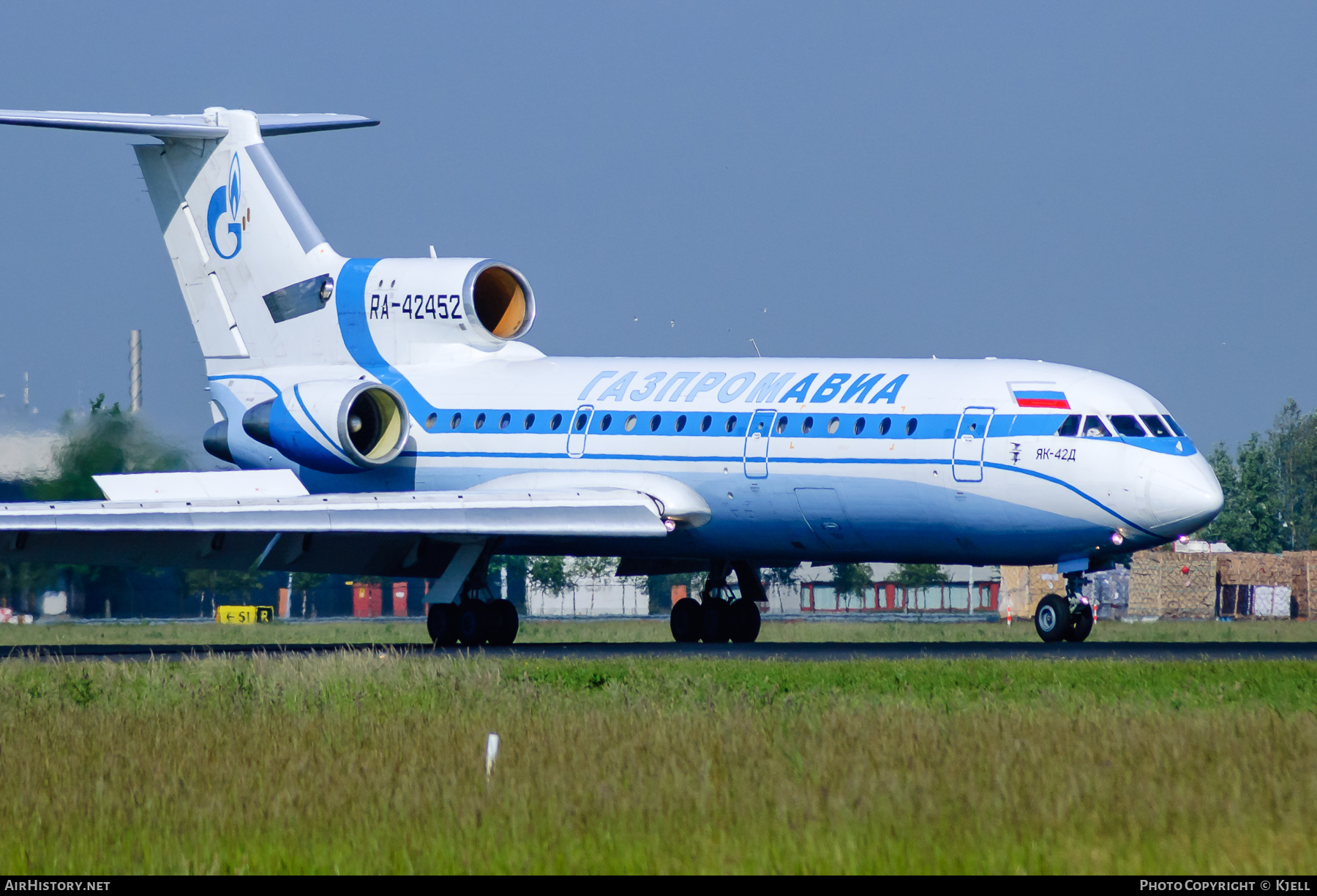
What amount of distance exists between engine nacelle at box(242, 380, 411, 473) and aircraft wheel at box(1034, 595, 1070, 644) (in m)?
11.0

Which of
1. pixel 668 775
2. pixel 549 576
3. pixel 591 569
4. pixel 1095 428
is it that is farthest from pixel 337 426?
pixel 591 569

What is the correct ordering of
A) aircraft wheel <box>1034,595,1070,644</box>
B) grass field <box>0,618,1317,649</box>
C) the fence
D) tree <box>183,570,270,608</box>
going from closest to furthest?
aircraft wheel <box>1034,595,1070,644</box>
grass field <box>0,618,1317,649</box>
tree <box>183,570,270,608</box>
the fence

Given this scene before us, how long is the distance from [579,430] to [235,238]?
830 cm

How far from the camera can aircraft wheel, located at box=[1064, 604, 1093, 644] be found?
985 inches

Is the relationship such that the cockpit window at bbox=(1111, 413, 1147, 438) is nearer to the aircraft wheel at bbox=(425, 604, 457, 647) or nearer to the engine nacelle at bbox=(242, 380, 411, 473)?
the aircraft wheel at bbox=(425, 604, 457, 647)

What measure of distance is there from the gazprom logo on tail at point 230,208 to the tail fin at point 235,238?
13 millimetres

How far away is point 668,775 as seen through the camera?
11539mm

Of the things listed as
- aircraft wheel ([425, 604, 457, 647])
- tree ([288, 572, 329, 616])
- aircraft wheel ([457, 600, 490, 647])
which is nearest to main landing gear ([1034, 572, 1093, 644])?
aircraft wheel ([457, 600, 490, 647])

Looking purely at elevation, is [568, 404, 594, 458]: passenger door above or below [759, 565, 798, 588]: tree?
above

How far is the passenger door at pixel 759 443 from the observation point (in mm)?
26156

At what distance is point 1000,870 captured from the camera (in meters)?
8.70

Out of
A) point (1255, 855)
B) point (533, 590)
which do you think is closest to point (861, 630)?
point (1255, 855)

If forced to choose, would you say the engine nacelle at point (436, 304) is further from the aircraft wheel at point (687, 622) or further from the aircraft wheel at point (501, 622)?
the aircraft wheel at point (687, 622)
